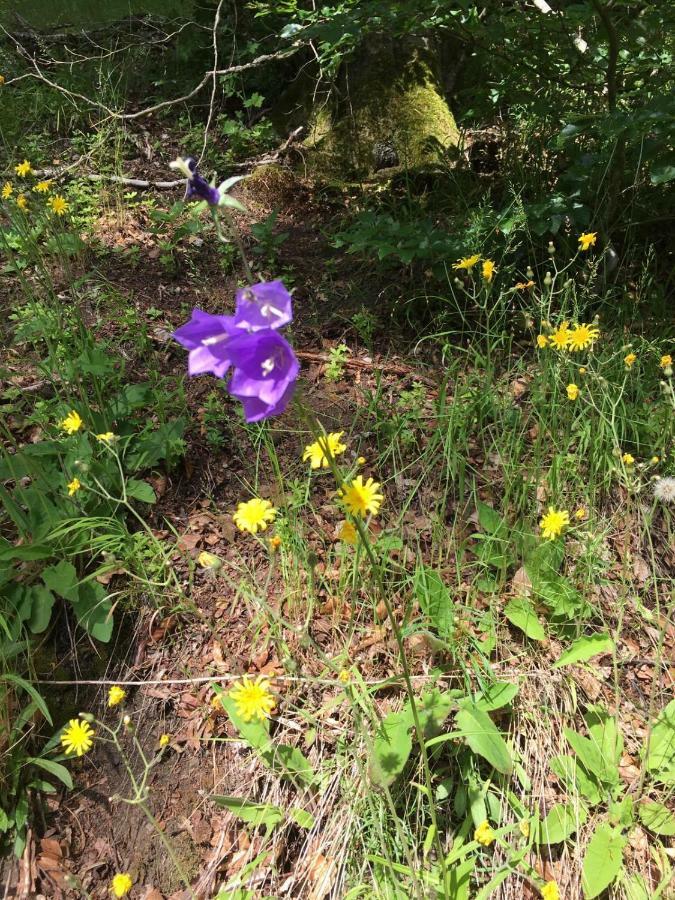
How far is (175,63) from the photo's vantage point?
4789 mm

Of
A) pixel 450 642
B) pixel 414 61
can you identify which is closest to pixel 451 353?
pixel 450 642

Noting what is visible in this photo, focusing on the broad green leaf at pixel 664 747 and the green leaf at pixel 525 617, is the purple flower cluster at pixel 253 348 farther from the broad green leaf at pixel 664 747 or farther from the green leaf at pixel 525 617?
the broad green leaf at pixel 664 747

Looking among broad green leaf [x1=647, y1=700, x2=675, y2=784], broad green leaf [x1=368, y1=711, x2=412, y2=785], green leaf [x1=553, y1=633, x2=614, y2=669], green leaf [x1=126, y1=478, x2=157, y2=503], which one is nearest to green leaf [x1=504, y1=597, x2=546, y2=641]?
green leaf [x1=553, y1=633, x2=614, y2=669]

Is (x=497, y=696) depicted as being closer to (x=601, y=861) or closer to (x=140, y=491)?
(x=601, y=861)

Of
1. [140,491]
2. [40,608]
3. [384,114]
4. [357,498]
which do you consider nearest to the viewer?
[357,498]

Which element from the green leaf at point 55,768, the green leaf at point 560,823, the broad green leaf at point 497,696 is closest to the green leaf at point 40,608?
the green leaf at point 55,768

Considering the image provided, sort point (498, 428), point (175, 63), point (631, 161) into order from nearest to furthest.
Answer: point (498, 428)
point (631, 161)
point (175, 63)

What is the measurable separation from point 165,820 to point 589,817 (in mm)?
1211

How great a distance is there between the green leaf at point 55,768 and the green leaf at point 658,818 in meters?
1.60

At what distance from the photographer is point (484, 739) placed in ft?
5.08

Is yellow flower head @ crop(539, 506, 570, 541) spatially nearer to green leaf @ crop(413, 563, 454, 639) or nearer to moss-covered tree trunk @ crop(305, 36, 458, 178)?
green leaf @ crop(413, 563, 454, 639)

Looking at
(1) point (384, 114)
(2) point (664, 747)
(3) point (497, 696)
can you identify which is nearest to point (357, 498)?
(3) point (497, 696)

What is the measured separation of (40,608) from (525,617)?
1548 mm

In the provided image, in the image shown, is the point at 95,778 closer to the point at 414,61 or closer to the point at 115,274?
the point at 115,274
